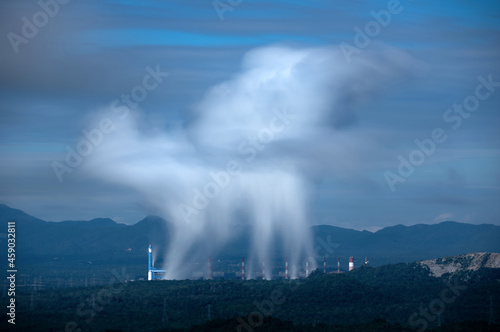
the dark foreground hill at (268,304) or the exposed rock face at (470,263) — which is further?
the exposed rock face at (470,263)

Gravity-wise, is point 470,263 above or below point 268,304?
above

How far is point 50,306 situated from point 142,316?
82.9 ft

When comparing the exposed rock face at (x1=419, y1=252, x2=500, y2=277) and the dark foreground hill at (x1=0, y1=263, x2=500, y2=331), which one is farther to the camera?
the exposed rock face at (x1=419, y1=252, x2=500, y2=277)

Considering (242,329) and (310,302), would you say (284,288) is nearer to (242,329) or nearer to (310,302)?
(310,302)

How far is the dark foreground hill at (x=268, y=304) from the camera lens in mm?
122312

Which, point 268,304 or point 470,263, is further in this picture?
point 470,263

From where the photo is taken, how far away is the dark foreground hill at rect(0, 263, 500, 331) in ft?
401

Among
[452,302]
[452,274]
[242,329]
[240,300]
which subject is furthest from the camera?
[452,274]

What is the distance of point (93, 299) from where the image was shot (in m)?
166

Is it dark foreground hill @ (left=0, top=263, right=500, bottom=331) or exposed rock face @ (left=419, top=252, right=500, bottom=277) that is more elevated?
exposed rock face @ (left=419, top=252, right=500, bottom=277)

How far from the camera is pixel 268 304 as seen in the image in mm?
159125

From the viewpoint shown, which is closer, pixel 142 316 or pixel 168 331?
pixel 168 331

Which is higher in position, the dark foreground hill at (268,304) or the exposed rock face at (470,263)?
the exposed rock face at (470,263)

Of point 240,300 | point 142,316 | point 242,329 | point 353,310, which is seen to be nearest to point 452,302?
point 353,310
